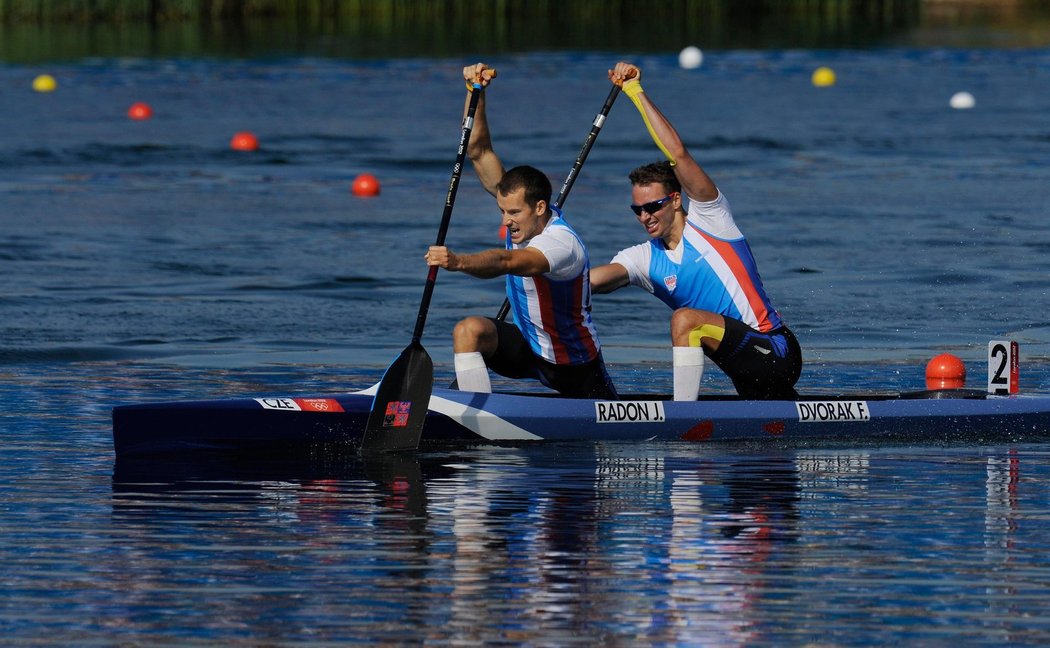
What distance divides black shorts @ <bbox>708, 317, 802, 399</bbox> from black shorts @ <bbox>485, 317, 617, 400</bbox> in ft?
1.78

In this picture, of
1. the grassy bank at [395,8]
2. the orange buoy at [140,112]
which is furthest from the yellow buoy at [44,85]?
the grassy bank at [395,8]

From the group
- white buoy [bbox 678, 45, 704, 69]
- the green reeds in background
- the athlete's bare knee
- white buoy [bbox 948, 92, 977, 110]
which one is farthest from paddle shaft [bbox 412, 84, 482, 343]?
the green reeds in background

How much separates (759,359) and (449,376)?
2.39 metres

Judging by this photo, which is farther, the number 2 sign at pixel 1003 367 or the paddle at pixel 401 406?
the number 2 sign at pixel 1003 367

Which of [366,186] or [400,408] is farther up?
[366,186]

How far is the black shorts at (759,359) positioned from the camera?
30.4 feet

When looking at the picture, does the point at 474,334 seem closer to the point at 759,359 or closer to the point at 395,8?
the point at 759,359

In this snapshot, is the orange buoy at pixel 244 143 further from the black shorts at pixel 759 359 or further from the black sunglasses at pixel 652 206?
the black sunglasses at pixel 652 206

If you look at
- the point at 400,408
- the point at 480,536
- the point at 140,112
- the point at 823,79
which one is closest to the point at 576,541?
the point at 480,536

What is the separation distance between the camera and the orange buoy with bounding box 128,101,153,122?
28.3 m

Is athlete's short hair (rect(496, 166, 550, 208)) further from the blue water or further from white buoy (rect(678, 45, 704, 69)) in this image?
white buoy (rect(678, 45, 704, 69))

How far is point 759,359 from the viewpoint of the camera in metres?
9.34

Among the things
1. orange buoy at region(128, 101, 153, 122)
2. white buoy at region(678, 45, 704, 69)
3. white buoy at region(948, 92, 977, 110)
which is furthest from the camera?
white buoy at region(678, 45, 704, 69)

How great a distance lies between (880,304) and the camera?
14180 mm
